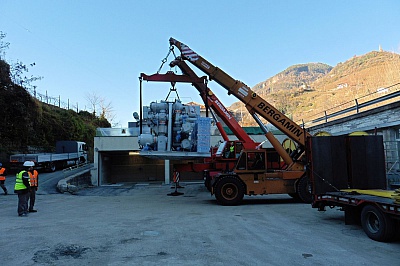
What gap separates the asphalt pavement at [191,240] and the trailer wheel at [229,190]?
2.25 metres

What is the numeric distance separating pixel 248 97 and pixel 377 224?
324 inches

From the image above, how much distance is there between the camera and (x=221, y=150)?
15000 millimetres

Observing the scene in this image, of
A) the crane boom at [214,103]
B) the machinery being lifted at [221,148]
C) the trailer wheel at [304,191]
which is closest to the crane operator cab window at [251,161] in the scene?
the machinery being lifted at [221,148]

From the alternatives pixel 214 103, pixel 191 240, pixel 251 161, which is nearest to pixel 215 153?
pixel 214 103

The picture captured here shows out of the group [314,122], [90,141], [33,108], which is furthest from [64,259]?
[90,141]

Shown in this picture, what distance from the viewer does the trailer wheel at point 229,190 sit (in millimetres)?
12930

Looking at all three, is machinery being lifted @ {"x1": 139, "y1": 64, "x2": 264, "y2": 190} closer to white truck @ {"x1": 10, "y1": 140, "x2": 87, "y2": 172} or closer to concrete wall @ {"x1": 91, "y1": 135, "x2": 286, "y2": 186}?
concrete wall @ {"x1": 91, "y1": 135, "x2": 286, "y2": 186}

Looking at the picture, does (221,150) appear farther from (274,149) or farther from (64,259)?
(64,259)

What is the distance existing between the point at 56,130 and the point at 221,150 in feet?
94.2

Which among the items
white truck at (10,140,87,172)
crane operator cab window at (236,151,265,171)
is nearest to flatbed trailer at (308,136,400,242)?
crane operator cab window at (236,151,265,171)

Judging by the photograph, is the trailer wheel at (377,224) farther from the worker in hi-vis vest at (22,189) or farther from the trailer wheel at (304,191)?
the worker in hi-vis vest at (22,189)

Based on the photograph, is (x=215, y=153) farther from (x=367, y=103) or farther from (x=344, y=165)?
(x=367, y=103)

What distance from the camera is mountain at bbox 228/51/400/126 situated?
163 ft

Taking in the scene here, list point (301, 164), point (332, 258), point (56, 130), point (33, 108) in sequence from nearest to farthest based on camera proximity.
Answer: point (332, 258) < point (301, 164) < point (33, 108) < point (56, 130)
